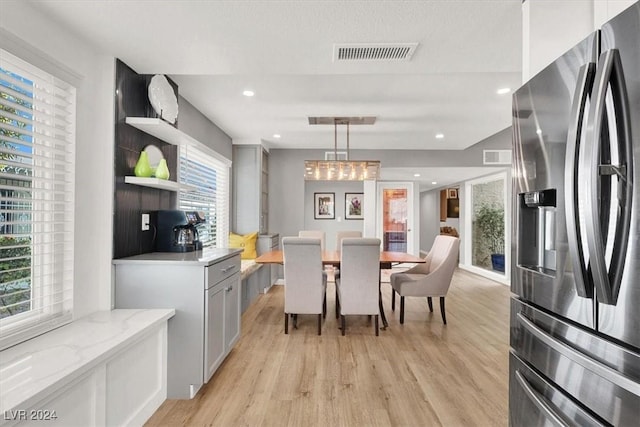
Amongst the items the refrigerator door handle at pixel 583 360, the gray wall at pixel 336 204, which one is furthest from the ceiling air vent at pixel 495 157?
the refrigerator door handle at pixel 583 360

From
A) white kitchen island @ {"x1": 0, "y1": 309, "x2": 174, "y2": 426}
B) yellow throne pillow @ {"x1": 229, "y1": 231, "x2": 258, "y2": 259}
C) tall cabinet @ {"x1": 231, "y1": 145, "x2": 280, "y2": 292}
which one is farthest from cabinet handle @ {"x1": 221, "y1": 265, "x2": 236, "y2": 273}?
tall cabinet @ {"x1": 231, "y1": 145, "x2": 280, "y2": 292}

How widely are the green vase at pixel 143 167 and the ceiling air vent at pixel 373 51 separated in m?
1.55

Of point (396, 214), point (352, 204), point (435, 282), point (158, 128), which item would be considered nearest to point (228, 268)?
point (158, 128)

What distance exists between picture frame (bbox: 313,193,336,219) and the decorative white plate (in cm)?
522

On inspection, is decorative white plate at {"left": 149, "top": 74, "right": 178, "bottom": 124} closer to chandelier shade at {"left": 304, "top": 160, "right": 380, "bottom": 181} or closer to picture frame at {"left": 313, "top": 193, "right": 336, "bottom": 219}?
chandelier shade at {"left": 304, "top": 160, "right": 380, "bottom": 181}

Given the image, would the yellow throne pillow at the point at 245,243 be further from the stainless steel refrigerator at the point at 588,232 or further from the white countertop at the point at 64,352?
the stainless steel refrigerator at the point at 588,232

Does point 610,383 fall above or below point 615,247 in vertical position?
below

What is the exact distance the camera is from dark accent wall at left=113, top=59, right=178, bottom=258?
234 centimetres

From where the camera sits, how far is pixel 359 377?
2576 mm

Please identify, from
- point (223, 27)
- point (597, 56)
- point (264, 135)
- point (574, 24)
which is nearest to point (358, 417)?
point (597, 56)

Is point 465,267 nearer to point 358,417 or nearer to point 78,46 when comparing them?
point 358,417

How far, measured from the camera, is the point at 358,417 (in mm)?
2072

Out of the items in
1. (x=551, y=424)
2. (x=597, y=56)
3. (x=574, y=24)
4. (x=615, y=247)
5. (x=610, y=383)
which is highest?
(x=574, y=24)

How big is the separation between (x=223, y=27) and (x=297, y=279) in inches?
91.5
